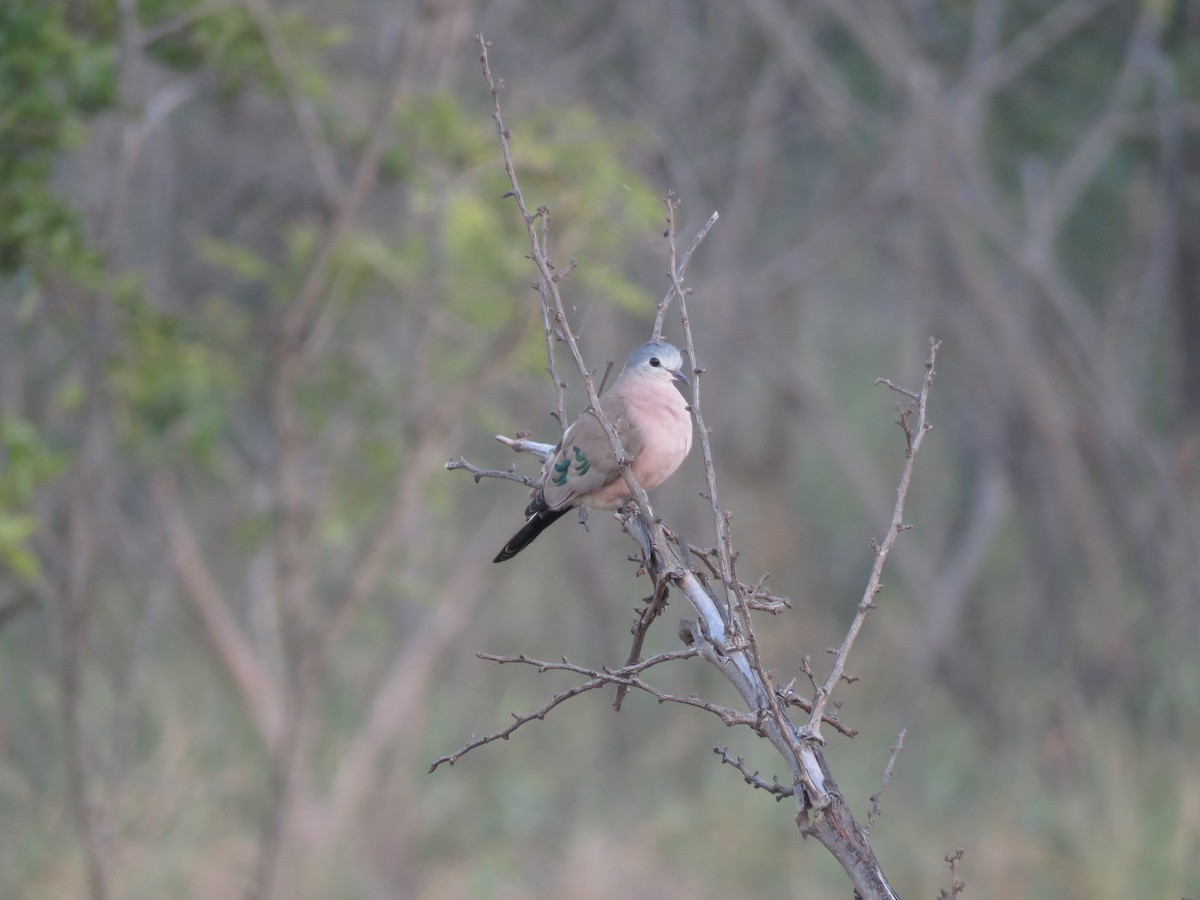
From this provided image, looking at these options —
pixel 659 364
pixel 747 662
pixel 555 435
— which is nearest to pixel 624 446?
pixel 659 364

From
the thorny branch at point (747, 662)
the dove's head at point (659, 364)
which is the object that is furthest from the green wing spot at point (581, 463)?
the thorny branch at point (747, 662)

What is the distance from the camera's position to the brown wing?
3291mm

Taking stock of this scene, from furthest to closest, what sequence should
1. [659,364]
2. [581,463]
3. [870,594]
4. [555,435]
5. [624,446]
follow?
1. [555,435]
2. [659,364]
3. [624,446]
4. [581,463]
5. [870,594]

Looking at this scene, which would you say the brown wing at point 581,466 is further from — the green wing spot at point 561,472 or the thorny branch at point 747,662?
the thorny branch at point 747,662

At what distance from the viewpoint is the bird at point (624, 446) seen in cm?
331

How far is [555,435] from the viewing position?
1011 centimetres

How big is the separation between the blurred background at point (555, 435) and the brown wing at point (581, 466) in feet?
6.26

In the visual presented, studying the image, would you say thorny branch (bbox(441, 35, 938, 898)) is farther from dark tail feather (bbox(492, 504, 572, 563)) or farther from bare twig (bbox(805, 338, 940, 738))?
dark tail feather (bbox(492, 504, 572, 563))

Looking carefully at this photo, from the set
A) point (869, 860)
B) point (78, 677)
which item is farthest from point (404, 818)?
point (869, 860)

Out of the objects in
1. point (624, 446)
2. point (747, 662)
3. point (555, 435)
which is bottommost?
point (747, 662)

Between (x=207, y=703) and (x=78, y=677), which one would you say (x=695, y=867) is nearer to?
(x=207, y=703)

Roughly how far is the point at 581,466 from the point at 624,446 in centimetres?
19

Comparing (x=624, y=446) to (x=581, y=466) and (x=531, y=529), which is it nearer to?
(x=581, y=466)

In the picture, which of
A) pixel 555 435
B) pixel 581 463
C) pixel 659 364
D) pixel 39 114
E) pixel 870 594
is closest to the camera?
pixel 870 594
